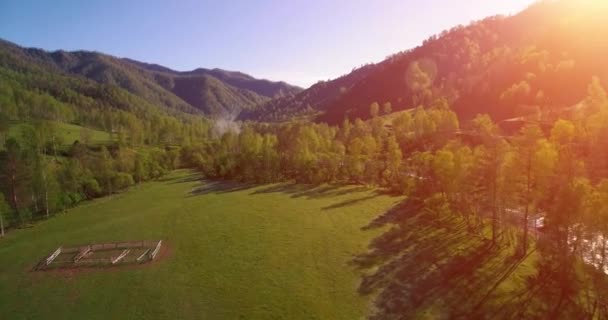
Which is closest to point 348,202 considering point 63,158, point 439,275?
point 439,275

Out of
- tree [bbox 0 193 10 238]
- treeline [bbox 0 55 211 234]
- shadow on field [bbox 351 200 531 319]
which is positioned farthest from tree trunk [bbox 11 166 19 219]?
shadow on field [bbox 351 200 531 319]

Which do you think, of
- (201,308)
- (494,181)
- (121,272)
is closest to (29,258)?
(121,272)

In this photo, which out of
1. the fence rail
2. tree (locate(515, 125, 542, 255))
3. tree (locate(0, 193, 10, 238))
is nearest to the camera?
tree (locate(515, 125, 542, 255))

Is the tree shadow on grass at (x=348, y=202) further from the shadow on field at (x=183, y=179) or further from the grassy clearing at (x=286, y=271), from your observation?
the shadow on field at (x=183, y=179)

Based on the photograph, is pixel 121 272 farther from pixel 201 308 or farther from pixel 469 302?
pixel 469 302

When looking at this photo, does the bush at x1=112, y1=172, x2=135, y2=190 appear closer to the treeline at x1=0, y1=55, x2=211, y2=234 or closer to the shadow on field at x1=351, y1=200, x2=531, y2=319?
the treeline at x1=0, y1=55, x2=211, y2=234

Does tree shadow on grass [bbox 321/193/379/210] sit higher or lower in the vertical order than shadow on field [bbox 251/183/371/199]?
lower
